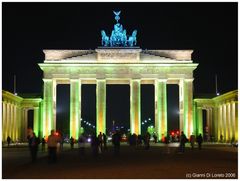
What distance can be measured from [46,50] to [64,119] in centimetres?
1580

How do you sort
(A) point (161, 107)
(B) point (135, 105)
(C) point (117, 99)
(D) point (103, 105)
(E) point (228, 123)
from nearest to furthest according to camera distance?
(E) point (228, 123), (B) point (135, 105), (D) point (103, 105), (A) point (161, 107), (C) point (117, 99)

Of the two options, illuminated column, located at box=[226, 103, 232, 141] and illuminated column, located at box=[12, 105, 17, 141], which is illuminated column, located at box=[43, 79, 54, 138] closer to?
illuminated column, located at box=[12, 105, 17, 141]

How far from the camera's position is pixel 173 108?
96.1 metres

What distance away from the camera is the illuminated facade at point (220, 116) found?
7506cm

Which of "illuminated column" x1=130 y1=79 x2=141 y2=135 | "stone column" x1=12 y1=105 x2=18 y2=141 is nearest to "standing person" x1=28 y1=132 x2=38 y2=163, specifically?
"illuminated column" x1=130 y1=79 x2=141 y2=135

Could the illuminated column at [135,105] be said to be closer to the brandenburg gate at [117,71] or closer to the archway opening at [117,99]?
the brandenburg gate at [117,71]

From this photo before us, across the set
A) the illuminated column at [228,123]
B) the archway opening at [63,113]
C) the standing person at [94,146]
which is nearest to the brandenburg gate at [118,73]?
the illuminated column at [228,123]

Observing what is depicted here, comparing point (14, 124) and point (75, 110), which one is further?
point (14, 124)

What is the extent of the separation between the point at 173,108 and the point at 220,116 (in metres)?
12.7

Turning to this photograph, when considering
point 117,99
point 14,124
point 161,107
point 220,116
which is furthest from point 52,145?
point 117,99

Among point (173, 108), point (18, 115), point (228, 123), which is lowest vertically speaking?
point (228, 123)

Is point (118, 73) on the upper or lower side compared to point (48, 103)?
upper

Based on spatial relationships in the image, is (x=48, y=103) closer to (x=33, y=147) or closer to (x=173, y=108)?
(x=173, y=108)

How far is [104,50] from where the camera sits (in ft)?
269
